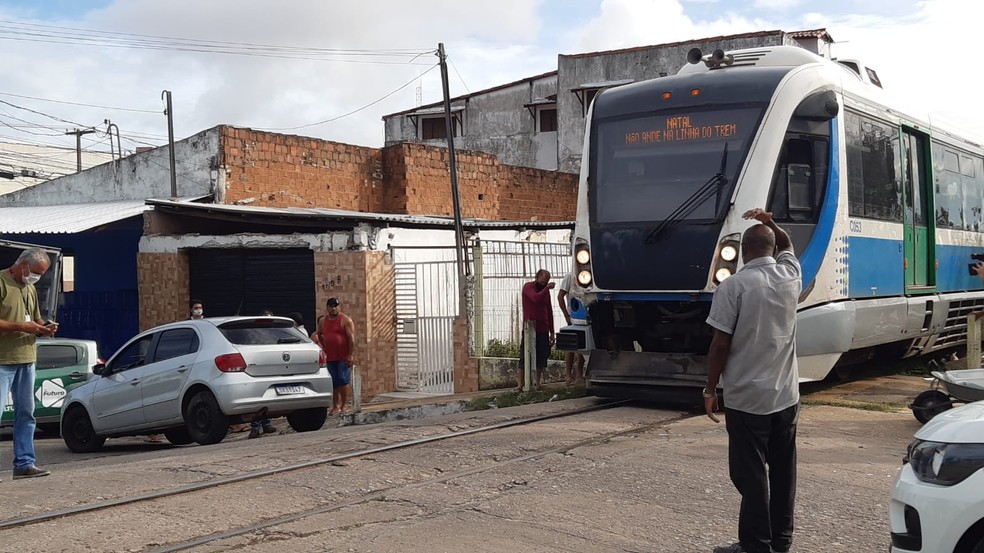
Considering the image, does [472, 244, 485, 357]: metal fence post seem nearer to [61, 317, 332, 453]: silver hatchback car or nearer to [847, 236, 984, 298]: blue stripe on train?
[61, 317, 332, 453]: silver hatchback car

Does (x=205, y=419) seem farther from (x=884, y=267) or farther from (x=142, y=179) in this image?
(x=142, y=179)

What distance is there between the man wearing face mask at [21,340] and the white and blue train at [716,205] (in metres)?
5.17

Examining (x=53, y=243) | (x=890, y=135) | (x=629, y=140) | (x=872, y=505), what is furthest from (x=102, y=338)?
(x=872, y=505)

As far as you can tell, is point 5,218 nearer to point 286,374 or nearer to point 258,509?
point 286,374

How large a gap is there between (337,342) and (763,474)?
9.20 metres

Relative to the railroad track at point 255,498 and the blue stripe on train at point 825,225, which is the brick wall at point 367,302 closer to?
the railroad track at point 255,498

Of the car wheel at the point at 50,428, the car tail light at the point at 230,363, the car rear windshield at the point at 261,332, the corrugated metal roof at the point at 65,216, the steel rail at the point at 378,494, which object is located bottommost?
the car wheel at the point at 50,428

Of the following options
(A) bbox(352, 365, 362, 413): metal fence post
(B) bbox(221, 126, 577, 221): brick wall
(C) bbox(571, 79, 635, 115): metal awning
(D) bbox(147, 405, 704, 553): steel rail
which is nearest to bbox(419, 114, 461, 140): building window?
(C) bbox(571, 79, 635, 115): metal awning

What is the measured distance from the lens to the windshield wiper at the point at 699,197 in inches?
378

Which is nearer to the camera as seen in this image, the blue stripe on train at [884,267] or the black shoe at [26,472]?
the black shoe at [26,472]

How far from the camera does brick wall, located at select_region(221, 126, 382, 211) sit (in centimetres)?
2259

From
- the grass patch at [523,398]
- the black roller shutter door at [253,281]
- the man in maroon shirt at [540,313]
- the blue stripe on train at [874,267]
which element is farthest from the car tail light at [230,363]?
the blue stripe on train at [874,267]

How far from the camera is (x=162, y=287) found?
19.6 meters

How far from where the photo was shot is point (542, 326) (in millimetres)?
13891
